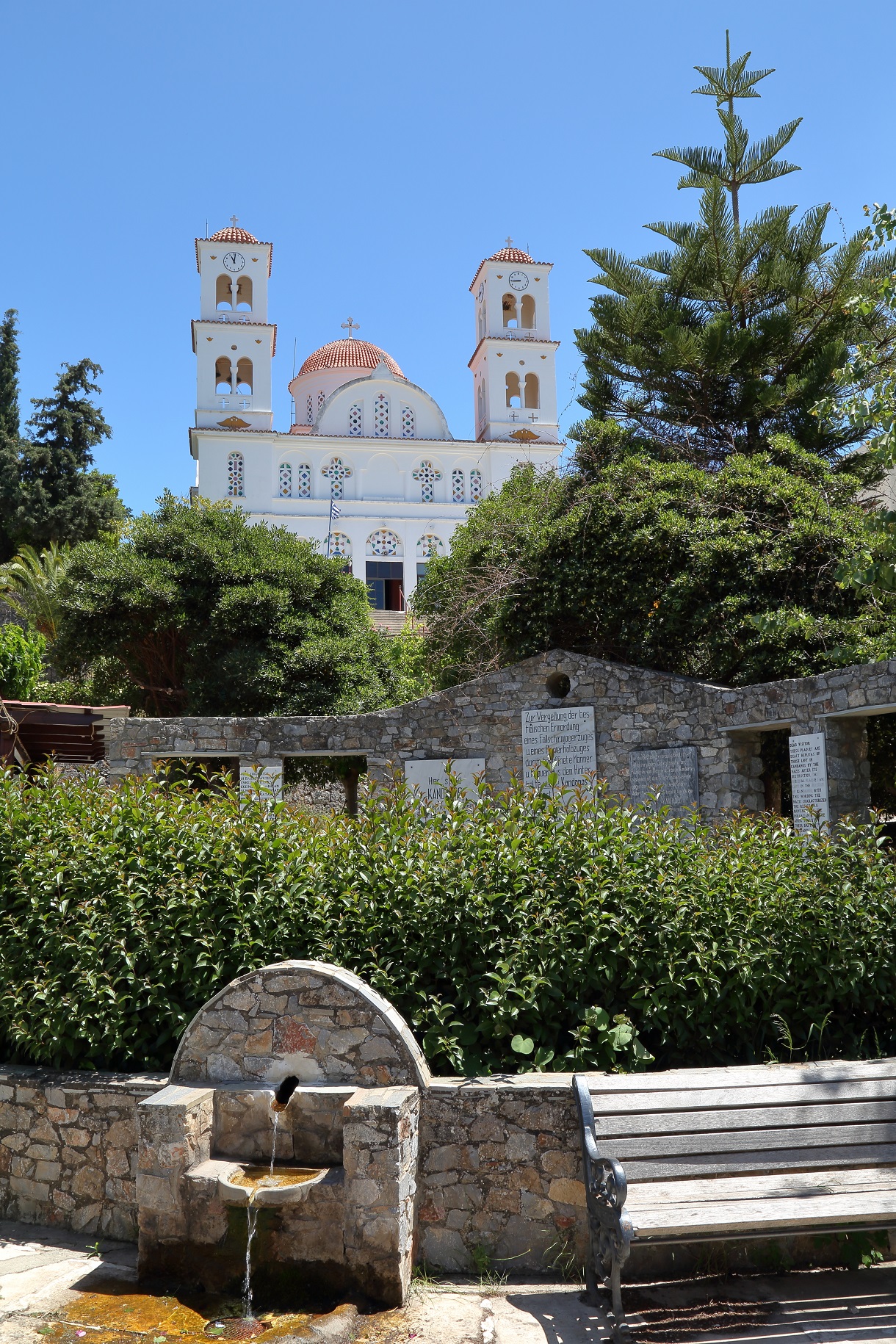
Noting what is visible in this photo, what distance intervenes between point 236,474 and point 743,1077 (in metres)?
33.9

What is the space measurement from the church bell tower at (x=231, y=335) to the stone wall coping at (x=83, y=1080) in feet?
109

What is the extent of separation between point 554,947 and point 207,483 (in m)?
33.1

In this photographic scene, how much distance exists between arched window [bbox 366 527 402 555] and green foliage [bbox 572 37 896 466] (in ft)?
70.5

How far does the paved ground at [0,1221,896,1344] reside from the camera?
3471mm

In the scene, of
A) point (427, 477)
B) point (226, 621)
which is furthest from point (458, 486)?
point (226, 621)

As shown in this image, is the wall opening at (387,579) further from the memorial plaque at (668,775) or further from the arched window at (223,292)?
the memorial plaque at (668,775)

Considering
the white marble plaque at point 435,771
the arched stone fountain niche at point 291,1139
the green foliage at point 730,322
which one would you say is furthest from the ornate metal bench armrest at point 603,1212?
the green foliage at point 730,322

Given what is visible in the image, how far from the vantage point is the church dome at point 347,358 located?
133 ft

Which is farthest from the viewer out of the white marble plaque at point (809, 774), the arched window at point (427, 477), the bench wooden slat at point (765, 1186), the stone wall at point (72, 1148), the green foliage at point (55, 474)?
the arched window at point (427, 477)

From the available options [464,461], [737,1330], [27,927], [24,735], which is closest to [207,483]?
[464,461]

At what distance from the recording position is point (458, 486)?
3847 centimetres

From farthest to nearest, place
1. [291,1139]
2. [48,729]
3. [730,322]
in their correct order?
1. [730,322]
2. [48,729]
3. [291,1139]

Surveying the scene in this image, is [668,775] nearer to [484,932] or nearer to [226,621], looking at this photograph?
[484,932]

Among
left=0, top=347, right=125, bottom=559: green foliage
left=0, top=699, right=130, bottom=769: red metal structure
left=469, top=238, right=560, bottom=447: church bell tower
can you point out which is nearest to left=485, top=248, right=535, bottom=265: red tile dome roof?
left=469, top=238, right=560, bottom=447: church bell tower
